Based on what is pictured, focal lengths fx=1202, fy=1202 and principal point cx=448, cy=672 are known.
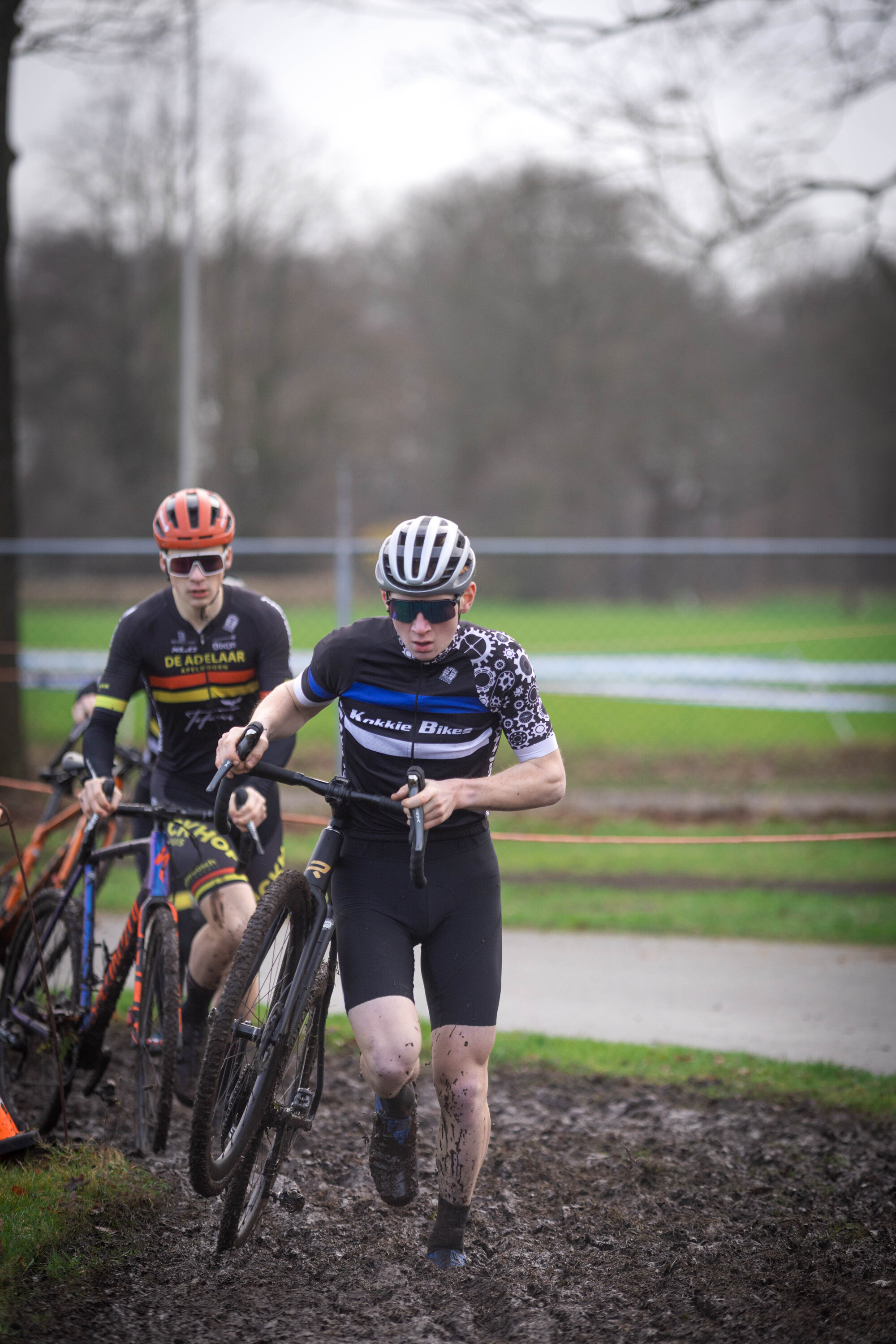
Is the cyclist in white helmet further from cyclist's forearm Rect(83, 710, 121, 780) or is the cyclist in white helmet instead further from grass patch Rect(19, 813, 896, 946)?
grass patch Rect(19, 813, 896, 946)

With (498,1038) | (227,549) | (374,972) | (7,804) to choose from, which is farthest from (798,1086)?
(7,804)

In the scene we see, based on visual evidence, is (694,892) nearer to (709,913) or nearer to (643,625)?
(709,913)

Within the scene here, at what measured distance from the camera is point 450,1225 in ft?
11.4

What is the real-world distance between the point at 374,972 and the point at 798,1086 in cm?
239

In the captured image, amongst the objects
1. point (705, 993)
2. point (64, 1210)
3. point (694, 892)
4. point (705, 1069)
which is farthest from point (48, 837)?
point (694, 892)

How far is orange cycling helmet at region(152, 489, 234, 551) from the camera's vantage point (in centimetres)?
452

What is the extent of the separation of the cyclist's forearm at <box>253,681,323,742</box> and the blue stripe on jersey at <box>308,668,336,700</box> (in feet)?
0.17

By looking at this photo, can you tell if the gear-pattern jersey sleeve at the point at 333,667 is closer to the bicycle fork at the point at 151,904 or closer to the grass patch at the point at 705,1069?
the bicycle fork at the point at 151,904

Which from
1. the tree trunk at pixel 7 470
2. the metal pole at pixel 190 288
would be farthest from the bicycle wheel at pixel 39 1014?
the metal pole at pixel 190 288

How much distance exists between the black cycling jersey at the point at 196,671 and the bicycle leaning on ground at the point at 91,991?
13.3 inches

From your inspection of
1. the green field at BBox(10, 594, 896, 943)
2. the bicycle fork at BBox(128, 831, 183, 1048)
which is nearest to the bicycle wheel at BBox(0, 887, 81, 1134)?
the bicycle fork at BBox(128, 831, 183, 1048)

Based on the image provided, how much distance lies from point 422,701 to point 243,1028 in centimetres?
103

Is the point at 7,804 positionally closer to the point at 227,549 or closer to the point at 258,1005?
the point at 227,549

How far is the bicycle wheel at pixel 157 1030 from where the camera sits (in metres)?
3.92
